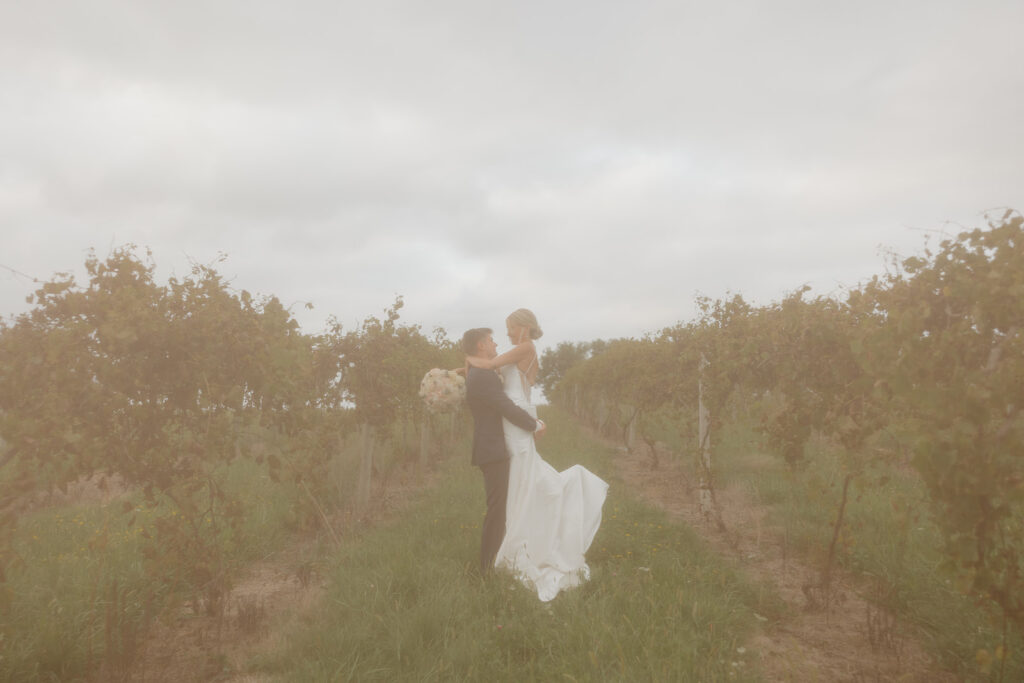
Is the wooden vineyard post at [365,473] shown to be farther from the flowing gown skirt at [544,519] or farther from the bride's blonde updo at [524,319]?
the bride's blonde updo at [524,319]

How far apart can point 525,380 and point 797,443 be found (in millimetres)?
2353

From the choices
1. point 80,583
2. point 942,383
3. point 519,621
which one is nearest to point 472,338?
point 519,621

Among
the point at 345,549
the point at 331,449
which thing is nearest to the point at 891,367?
the point at 345,549

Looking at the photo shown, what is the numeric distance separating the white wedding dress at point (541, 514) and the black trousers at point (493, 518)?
0.38 ft

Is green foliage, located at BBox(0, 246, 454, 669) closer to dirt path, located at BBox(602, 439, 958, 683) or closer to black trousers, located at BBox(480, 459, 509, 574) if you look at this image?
black trousers, located at BBox(480, 459, 509, 574)

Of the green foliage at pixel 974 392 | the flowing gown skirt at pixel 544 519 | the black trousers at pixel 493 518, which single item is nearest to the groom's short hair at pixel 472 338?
the flowing gown skirt at pixel 544 519

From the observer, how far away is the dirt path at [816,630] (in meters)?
3.60

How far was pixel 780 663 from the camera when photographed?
375cm

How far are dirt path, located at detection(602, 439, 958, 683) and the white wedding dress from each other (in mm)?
1502

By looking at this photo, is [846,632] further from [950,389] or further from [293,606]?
[293,606]

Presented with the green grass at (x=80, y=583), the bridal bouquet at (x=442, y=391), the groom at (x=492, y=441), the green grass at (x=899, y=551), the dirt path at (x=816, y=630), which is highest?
the bridal bouquet at (x=442, y=391)

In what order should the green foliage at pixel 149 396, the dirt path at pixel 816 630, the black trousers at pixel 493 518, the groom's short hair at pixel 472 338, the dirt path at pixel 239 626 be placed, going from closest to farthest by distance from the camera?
1. the green foliage at pixel 149 396
2. the dirt path at pixel 816 630
3. the dirt path at pixel 239 626
4. the black trousers at pixel 493 518
5. the groom's short hair at pixel 472 338

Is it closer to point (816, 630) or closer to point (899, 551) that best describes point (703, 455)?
point (899, 551)

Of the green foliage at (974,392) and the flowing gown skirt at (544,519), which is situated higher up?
the green foliage at (974,392)
